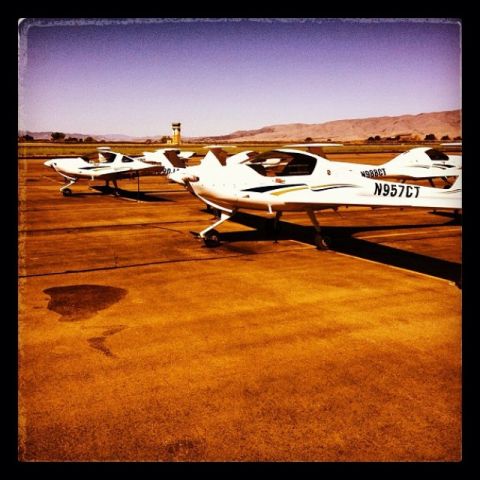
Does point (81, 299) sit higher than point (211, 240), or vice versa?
point (211, 240)

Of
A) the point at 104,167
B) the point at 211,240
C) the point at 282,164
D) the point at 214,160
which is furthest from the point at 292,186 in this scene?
the point at 104,167

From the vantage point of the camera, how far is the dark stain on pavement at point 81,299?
6957mm

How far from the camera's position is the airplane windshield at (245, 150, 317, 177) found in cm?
1130

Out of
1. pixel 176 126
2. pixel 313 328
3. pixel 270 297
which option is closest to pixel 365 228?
pixel 270 297

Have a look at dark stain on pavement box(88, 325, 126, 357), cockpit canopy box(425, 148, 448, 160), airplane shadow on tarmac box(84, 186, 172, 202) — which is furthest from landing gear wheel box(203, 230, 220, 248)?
cockpit canopy box(425, 148, 448, 160)

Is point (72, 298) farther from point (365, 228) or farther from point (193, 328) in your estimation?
point (365, 228)

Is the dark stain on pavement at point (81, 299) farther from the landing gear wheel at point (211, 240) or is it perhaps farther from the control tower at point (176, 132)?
the control tower at point (176, 132)

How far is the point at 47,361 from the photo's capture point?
5.41 metres

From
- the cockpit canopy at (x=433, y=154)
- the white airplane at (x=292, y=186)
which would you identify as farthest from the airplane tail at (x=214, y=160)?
the cockpit canopy at (x=433, y=154)

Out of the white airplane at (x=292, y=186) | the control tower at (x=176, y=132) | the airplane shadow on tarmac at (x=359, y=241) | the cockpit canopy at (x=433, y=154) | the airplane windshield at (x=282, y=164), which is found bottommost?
the airplane shadow on tarmac at (x=359, y=241)

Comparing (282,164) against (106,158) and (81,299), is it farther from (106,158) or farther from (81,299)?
(106,158)

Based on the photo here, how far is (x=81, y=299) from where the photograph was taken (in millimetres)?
7621

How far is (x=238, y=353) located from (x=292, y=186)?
6131 mm

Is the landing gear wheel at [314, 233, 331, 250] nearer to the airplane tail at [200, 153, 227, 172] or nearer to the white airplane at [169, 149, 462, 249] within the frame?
the white airplane at [169, 149, 462, 249]
